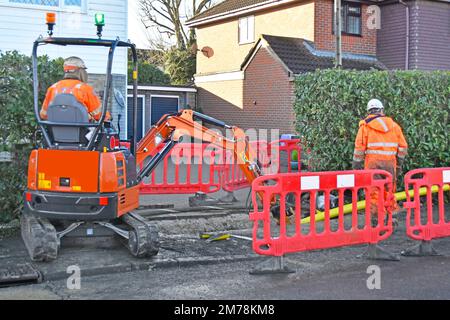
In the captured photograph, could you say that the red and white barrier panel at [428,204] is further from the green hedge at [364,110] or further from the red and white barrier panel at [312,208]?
the green hedge at [364,110]

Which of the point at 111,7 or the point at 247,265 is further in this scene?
the point at 111,7

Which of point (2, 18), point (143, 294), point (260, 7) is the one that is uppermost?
point (260, 7)

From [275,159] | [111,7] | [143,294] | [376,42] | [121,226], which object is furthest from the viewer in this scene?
[376,42]

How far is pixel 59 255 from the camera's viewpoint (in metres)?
7.86

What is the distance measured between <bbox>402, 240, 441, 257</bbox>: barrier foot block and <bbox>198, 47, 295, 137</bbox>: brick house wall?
13580 millimetres

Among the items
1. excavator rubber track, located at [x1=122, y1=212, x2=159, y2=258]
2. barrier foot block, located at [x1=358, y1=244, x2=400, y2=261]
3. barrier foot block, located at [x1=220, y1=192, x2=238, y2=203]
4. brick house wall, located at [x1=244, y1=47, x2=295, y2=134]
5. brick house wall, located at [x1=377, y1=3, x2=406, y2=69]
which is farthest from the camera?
brick house wall, located at [x1=377, y1=3, x2=406, y2=69]

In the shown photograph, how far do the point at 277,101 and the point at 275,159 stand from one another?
33.7 ft

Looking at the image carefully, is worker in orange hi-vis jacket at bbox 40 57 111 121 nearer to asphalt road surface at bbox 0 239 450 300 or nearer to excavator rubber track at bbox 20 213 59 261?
excavator rubber track at bbox 20 213 59 261

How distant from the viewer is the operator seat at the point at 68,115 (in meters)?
7.38

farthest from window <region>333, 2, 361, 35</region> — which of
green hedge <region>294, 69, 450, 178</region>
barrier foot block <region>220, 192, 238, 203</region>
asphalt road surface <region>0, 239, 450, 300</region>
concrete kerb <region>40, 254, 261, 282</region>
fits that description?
concrete kerb <region>40, 254, 261, 282</region>

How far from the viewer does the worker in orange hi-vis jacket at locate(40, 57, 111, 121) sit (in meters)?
7.57

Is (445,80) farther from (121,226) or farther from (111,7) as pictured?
(111,7)

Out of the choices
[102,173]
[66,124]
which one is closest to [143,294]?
[102,173]

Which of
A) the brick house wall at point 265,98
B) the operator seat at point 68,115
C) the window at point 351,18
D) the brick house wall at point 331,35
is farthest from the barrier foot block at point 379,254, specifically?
the window at point 351,18
